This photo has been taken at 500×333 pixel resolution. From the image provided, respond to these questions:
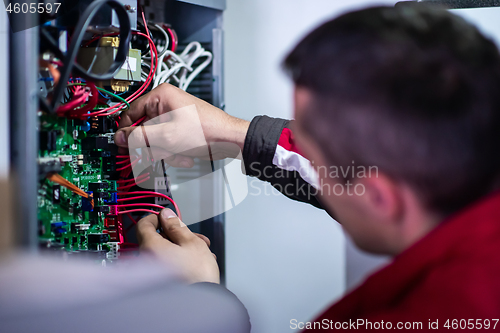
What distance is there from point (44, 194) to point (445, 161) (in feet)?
1.74

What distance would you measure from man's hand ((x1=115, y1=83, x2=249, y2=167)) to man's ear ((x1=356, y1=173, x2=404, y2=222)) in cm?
52

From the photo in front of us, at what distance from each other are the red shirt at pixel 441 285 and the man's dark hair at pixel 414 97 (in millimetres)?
40

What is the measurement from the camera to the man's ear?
0.36 m

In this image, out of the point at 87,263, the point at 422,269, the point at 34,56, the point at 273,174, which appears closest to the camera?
the point at 422,269

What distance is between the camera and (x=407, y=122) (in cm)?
34

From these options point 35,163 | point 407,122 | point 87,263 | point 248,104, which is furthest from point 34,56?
point 248,104

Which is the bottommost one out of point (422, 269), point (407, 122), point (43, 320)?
point (43, 320)

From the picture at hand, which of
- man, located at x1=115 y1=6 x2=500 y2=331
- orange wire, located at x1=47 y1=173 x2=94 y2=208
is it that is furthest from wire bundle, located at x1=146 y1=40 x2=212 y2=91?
man, located at x1=115 y1=6 x2=500 y2=331

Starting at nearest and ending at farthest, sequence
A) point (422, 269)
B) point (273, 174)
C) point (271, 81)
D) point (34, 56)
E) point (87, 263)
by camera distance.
Answer: 1. point (422, 269)
2. point (34, 56)
3. point (87, 263)
4. point (273, 174)
5. point (271, 81)

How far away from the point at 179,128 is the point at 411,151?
590 millimetres

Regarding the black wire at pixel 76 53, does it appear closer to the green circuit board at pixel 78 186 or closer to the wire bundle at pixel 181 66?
the green circuit board at pixel 78 186

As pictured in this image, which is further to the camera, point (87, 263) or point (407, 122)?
point (87, 263)

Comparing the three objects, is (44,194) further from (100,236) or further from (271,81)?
(271,81)

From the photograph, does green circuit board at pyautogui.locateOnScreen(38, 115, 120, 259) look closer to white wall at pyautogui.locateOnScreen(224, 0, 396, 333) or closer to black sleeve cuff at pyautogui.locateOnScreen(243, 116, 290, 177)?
black sleeve cuff at pyautogui.locateOnScreen(243, 116, 290, 177)
